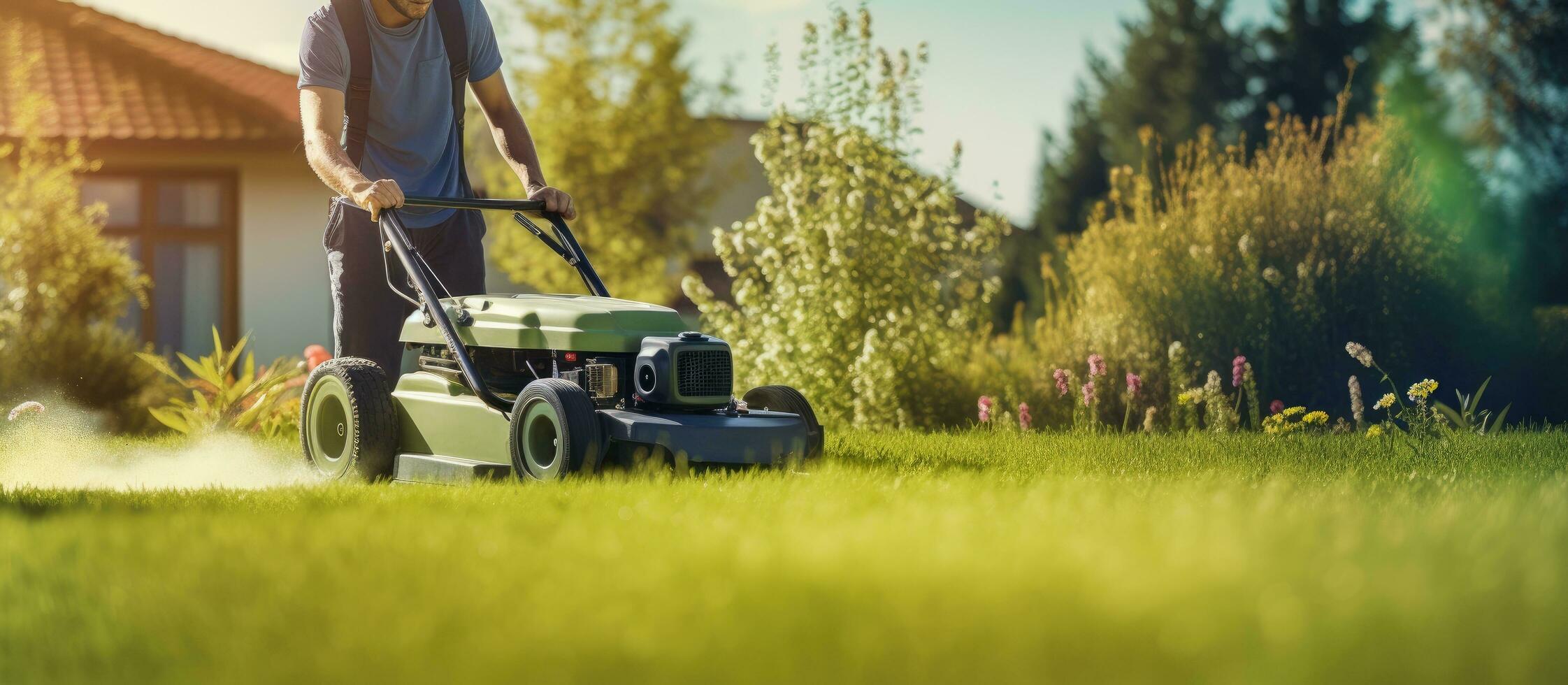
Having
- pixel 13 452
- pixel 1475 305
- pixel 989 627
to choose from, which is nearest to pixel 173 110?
pixel 13 452

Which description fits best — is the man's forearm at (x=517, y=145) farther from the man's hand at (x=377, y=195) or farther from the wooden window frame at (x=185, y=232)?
the wooden window frame at (x=185, y=232)

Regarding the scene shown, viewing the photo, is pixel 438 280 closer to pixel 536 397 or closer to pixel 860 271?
pixel 536 397

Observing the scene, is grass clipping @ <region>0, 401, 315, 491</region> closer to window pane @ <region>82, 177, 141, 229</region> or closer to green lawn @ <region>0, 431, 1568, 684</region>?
green lawn @ <region>0, 431, 1568, 684</region>

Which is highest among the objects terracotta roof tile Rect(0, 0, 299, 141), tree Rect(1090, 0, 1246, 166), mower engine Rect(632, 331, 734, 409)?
tree Rect(1090, 0, 1246, 166)

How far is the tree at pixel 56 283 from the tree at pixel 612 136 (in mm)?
7923

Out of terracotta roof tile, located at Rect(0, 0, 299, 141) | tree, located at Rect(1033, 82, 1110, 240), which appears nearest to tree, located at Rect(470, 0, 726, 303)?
terracotta roof tile, located at Rect(0, 0, 299, 141)

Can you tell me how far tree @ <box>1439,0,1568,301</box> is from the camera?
68.3ft

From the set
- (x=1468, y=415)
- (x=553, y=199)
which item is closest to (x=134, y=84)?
(x=553, y=199)

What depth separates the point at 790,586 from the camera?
9.88ft

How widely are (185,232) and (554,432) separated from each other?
33.4 feet

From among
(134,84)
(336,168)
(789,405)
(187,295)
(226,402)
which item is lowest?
(226,402)

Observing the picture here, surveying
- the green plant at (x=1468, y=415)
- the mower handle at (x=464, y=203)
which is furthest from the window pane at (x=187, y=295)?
the green plant at (x=1468, y=415)

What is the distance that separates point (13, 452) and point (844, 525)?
5269mm

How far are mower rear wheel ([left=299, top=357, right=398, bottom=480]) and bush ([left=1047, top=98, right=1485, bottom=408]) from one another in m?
5.01
